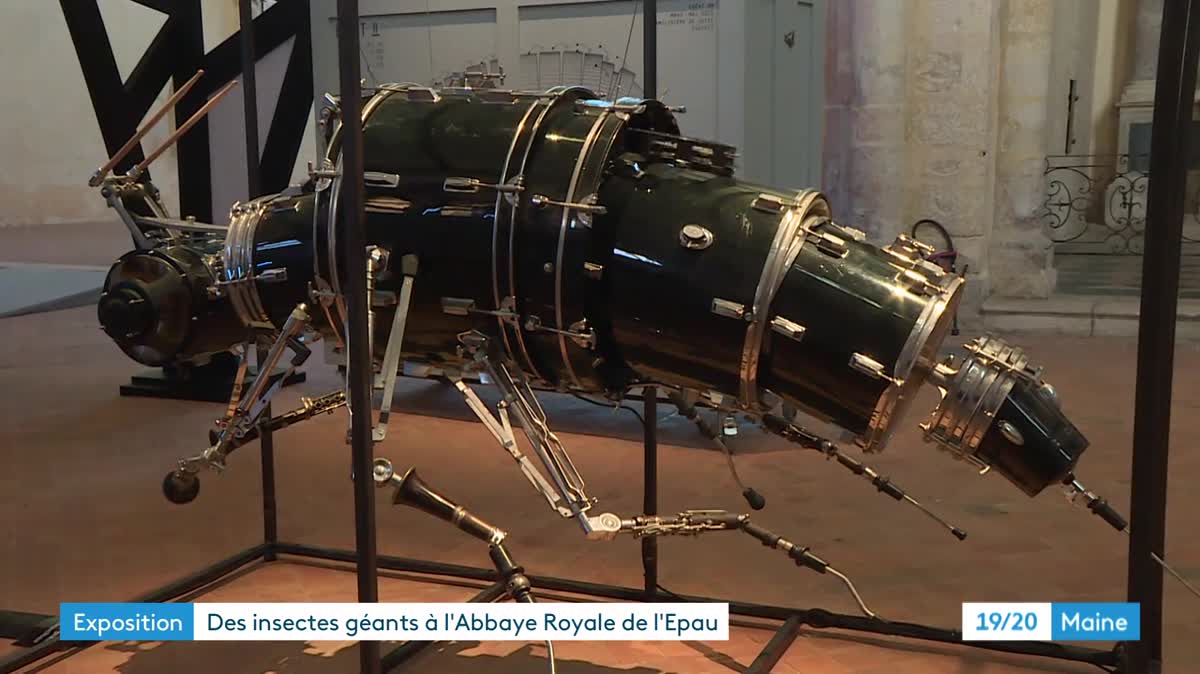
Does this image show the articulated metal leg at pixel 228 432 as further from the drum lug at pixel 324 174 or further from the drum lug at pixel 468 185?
the drum lug at pixel 468 185

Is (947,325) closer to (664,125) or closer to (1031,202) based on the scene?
(664,125)

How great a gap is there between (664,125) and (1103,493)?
2.77m

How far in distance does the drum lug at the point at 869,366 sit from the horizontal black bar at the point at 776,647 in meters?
0.98

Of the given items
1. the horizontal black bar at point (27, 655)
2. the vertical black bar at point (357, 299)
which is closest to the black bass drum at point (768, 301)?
the vertical black bar at point (357, 299)

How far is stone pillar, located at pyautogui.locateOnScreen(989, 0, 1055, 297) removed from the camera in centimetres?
803

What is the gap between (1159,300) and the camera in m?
2.11

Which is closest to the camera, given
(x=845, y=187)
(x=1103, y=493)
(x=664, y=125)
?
(x=664, y=125)

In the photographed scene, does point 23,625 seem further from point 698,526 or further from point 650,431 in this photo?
point 698,526

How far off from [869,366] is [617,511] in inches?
90.3

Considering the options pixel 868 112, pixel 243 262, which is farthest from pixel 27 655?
pixel 868 112

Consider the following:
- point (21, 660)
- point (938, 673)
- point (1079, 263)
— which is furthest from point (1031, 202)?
point (21, 660)

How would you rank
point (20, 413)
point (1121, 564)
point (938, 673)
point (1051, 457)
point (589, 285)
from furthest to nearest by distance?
1. point (20, 413)
2. point (1121, 564)
3. point (938, 673)
4. point (589, 285)
5. point (1051, 457)

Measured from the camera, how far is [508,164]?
226cm

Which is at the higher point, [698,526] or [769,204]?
[769,204]
